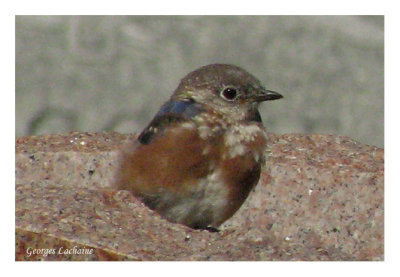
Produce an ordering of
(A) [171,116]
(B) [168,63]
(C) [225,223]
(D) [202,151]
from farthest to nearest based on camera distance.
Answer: (B) [168,63] < (C) [225,223] < (A) [171,116] < (D) [202,151]

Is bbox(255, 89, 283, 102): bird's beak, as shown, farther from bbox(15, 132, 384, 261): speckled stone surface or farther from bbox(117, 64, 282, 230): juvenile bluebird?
bbox(15, 132, 384, 261): speckled stone surface

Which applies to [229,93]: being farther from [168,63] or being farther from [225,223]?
[168,63]

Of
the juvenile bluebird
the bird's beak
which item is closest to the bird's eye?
the juvenile bluebird

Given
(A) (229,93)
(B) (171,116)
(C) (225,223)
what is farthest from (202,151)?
(C) (225,223)

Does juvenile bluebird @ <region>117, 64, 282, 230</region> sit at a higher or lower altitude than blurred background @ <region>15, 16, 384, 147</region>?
lower

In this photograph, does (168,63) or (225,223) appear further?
(168,63)

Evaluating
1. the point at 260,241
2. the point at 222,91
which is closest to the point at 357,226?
the point at 260,241
